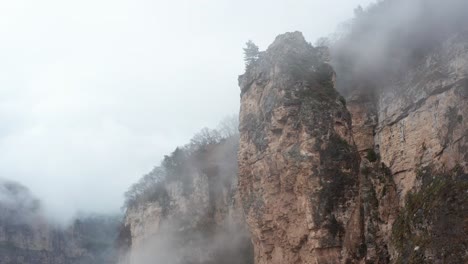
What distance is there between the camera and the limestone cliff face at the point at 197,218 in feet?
161

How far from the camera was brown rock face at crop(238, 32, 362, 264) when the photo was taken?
24.7 meters

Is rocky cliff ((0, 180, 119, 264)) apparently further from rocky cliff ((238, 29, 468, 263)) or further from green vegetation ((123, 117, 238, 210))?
rocky cliff ((238, 29, 468, 263))

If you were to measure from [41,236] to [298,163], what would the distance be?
109008mm

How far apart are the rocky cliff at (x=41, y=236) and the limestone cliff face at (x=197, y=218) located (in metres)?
58.4

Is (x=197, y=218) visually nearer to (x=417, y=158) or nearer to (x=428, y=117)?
(x=417, y=158)

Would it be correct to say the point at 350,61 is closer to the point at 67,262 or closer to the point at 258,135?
the point at 258,135

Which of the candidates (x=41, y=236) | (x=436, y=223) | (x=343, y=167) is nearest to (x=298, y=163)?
(x=343, y=167)

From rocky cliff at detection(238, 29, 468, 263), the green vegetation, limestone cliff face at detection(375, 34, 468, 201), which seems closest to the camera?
rocky cliff at detection(238, 29, 468, 263)

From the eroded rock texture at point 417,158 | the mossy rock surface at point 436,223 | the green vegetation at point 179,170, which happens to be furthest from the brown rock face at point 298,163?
the green vegetation at point 179,170

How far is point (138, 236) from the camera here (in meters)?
63.8

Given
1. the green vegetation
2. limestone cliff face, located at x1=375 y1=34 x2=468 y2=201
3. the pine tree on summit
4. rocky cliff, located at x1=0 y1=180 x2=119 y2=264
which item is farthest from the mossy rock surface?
rocky cliff, located at x1=0 y1=180 x2=119 y2=264

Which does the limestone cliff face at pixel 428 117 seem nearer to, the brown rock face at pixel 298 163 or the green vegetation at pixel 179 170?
the brown rock face at pixel 298 163

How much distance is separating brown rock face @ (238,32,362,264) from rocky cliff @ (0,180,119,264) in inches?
3703

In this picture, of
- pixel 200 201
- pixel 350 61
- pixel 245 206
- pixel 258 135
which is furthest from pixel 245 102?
pixel 200 201
